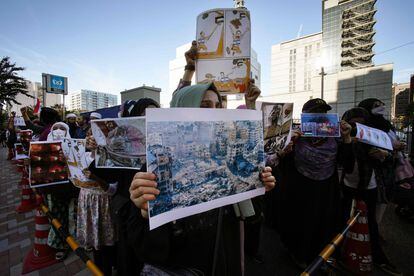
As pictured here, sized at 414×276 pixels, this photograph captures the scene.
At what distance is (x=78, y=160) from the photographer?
2.00 meters

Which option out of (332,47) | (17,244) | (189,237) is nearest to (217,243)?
(189,237)

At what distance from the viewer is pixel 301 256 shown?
99.9 inches

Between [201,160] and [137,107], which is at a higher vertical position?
[137,107]

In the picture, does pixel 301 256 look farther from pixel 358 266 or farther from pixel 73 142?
pixel 73 142

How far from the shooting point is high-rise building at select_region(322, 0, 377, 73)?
43094 millimetres

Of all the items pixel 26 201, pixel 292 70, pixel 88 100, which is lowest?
pixel 26 201

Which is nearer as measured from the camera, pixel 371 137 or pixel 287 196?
pixel 371 137

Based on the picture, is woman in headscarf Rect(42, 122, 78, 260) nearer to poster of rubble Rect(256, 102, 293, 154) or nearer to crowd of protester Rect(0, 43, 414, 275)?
crowd of protester Rect(0, 43, 414, 275)

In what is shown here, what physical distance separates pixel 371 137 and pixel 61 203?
3.92 m

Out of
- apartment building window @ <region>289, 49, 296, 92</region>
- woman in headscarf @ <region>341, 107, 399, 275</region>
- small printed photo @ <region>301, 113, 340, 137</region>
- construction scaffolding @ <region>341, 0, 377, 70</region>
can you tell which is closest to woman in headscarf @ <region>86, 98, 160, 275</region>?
small printed photo @ <region>301, 113, 340, 137</region>

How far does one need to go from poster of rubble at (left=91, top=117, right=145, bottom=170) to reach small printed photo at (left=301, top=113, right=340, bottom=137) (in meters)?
1.59

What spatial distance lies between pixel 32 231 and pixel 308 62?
52125mm

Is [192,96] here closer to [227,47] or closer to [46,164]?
[227,47]

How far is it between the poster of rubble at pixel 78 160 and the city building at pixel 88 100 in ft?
336
